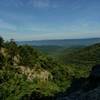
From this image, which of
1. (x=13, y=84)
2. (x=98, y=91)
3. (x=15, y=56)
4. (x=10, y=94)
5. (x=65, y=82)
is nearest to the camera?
(x=98, y=91)

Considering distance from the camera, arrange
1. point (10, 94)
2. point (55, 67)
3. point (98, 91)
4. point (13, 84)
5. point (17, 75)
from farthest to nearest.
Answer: point (55, 67)
point (17, 75)
point (13, 84)
point (10, 94)
point (98, 91)

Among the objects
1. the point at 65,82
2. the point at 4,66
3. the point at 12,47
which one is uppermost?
the point at 12,47

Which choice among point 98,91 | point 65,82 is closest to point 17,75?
point 65,82

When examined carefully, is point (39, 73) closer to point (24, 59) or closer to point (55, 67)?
point (24, 59)

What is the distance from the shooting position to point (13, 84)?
11062 cm

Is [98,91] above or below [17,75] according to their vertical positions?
above

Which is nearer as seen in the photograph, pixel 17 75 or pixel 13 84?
pixel 13 84

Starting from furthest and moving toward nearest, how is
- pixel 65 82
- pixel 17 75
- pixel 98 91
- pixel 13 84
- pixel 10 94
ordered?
pixel 65 82 < pixel 17 75 < pixel 13 84 < pixel 10 94 < pixel 98 91

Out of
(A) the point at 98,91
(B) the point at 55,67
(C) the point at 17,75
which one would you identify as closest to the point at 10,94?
(C) the point at 17,75

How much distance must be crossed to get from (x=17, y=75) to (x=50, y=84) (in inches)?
782

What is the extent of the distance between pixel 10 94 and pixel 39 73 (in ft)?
110

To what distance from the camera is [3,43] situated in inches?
5064

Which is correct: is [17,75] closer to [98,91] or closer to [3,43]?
[3,43]

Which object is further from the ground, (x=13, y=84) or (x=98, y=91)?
(x=98, y=91)
